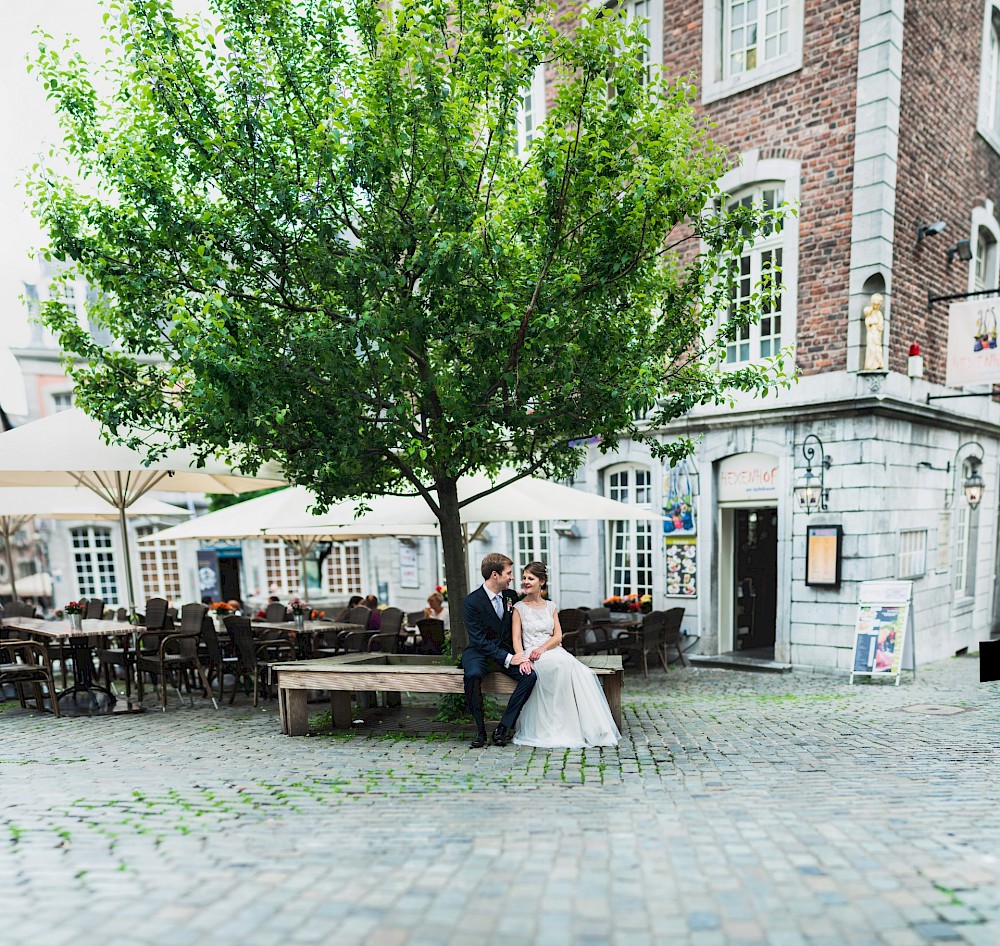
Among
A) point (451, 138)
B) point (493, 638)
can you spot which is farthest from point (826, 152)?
point (493, 638)

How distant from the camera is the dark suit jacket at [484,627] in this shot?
6.44 metres

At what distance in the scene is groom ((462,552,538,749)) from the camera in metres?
6.39

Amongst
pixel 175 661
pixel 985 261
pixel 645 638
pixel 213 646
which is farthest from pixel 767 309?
pixel 175 661

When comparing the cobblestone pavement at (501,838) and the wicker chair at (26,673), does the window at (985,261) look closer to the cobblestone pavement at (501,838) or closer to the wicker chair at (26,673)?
the cobblestone pavement at (501,838)

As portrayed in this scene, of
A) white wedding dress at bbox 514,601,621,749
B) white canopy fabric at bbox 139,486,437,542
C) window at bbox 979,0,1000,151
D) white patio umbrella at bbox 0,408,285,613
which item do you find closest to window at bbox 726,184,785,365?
window at bbox 979,0,1000,151

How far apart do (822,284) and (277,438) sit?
27.4 ft

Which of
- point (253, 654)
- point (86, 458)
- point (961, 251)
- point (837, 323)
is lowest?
point (253, 654)

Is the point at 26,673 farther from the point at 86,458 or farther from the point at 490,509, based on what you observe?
the point at 490,509

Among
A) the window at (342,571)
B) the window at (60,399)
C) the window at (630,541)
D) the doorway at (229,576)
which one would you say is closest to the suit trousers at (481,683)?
the window at (630,541)

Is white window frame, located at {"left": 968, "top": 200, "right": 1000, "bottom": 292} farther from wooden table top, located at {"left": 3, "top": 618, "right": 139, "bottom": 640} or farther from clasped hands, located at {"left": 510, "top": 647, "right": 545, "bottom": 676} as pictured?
wooden table top, located at {"left": 3, "top": 618, "right": 139, "bottom": 640}

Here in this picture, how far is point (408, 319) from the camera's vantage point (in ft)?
20.7

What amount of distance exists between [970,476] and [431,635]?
414 inches

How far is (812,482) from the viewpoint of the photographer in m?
11.2

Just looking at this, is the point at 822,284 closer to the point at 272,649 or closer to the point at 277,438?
the point at 277,438
